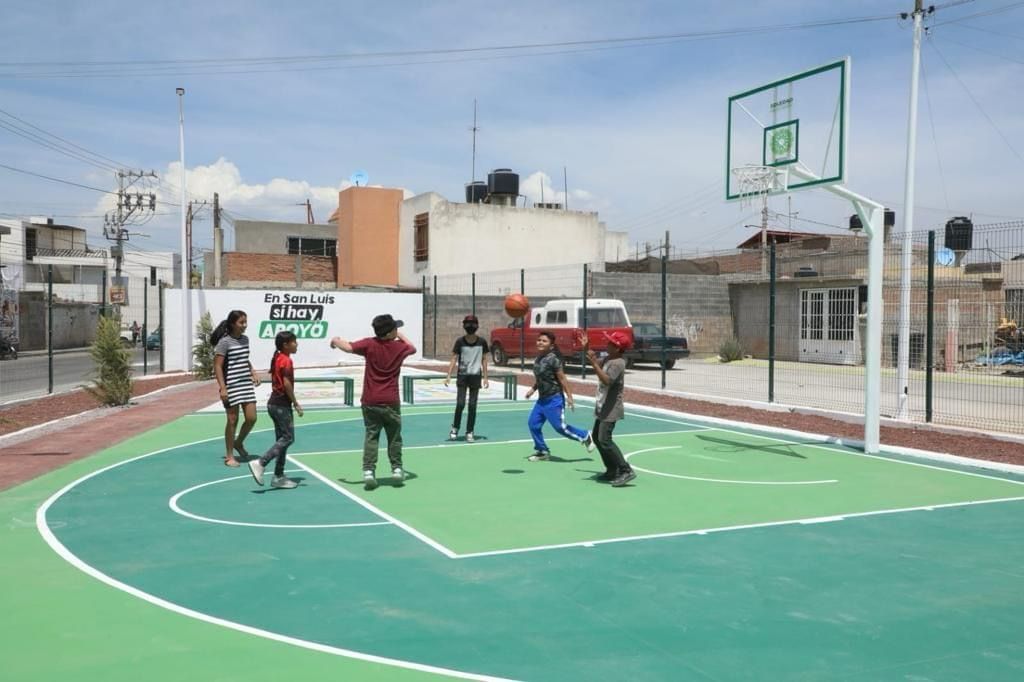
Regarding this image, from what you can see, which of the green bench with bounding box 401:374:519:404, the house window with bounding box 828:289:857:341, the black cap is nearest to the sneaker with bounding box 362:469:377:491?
the black cap

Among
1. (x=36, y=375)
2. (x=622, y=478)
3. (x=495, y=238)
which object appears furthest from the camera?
(x=495, y=238)

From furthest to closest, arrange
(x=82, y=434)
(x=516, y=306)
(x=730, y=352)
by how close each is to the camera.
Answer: (x=730, y=352), (x=516, y=306), (x=82, y=434)

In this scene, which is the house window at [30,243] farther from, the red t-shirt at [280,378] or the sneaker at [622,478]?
the sneaker at [622,478]

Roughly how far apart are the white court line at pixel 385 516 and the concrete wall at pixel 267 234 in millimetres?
46825

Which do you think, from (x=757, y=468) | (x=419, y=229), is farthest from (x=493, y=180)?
(x=757, y=468)

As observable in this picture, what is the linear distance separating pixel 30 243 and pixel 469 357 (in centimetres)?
6721

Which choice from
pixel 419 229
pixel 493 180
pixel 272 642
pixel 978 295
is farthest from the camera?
pixel 493 180

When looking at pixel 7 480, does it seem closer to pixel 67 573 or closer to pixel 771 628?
pixel 67 573

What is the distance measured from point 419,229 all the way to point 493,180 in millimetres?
6455

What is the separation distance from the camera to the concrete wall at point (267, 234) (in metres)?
55.1

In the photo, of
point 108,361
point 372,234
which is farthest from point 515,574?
point 372,234

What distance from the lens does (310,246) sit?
187 feet

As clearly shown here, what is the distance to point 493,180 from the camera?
48.3m

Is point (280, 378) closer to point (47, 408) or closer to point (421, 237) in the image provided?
point (47, 408)
